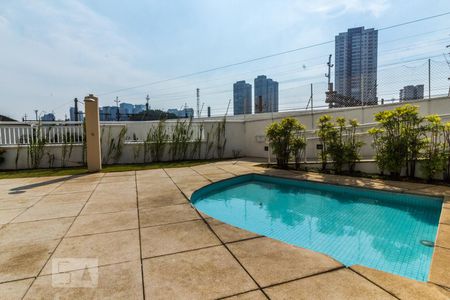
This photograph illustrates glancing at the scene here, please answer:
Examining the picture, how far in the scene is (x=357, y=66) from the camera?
430 inches

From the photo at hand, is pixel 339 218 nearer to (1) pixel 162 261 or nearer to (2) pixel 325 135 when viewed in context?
(2) pixel 325 135

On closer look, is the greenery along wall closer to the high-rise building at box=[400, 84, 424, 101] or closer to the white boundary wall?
the white boundary wall

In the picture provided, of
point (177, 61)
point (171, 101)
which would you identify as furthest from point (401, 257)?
point (171, 101)

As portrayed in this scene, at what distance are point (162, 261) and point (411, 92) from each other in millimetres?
8242

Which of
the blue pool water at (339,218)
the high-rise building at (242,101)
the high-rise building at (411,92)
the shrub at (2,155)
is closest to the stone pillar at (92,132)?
the shrub at (2,155)

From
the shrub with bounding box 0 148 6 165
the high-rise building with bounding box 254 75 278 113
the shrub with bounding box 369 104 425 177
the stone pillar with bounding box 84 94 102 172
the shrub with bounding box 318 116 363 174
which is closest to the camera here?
the shrub with bounding box 369 104 425 177

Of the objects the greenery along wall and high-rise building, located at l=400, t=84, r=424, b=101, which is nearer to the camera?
the greenery along wall

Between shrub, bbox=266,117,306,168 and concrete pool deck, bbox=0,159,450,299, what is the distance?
13.2ft

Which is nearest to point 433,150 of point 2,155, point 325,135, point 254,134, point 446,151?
point 446,151

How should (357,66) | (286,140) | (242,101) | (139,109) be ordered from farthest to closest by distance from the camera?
(139,109) → (242,101) → (357,66) → (286,140)

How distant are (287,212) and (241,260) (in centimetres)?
240

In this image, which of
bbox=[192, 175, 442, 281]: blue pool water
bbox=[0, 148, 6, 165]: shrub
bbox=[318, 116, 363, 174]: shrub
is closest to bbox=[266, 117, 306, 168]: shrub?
bbox=[318, 116, 363, 174]: shrub

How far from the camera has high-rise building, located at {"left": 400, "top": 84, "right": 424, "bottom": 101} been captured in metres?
6.65

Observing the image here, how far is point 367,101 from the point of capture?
25.4 ft
